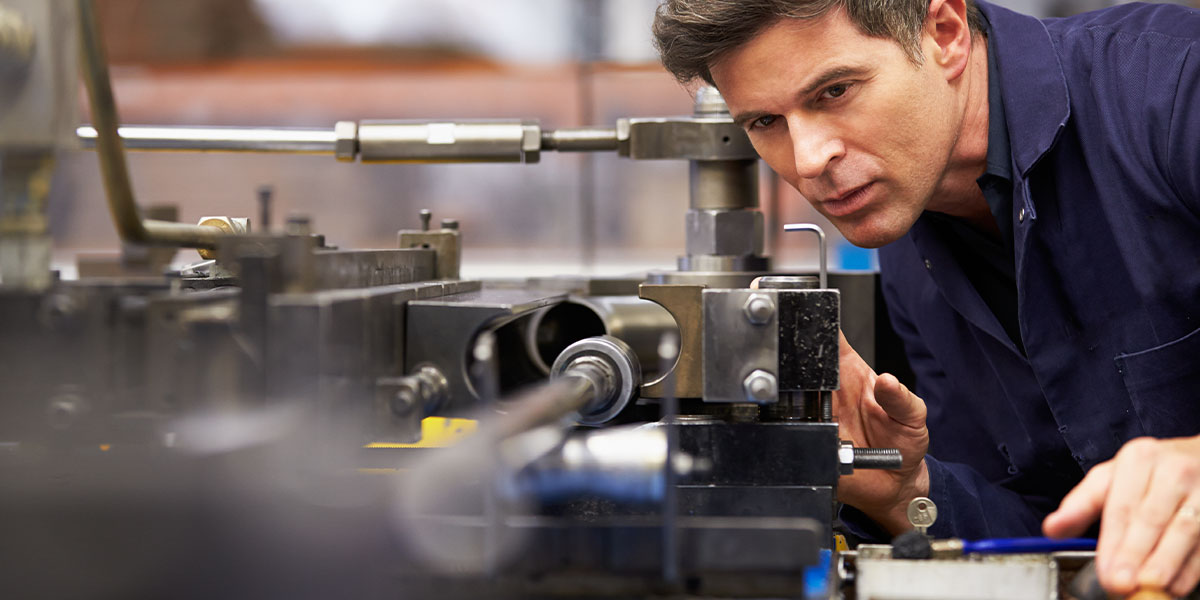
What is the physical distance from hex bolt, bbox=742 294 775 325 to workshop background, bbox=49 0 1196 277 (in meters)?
2.34

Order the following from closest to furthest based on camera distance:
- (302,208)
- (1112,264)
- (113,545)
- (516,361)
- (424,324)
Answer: (113,545) < (424,324) < (516,361) < (1112,264) < (302,208)

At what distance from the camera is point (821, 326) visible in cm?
67

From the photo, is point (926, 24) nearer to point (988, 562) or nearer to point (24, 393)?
point (988, 562)

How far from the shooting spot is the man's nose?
0.92 m

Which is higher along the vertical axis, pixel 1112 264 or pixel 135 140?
pixel 135 140

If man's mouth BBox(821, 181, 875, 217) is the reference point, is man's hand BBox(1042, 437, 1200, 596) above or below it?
below

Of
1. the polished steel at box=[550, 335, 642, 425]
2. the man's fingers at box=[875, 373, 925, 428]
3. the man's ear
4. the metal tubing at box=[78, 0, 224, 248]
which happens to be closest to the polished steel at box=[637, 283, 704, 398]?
the polished steel at box=[550, 335, 642, 425]

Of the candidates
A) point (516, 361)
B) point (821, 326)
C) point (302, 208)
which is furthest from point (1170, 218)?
point (302, 208)

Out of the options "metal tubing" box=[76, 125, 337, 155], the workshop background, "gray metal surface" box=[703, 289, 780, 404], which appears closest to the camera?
"gray metal surface" box=[703, 289, 780, 404]

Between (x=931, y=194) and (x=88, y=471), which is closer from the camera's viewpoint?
(x=88, y=471)

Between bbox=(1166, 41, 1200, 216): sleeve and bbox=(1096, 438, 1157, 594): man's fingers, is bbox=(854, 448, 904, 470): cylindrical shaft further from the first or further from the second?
bbox=(1166, 41, 1200, 216): sleeve

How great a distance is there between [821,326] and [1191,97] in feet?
1.71

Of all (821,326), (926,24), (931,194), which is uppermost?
(926,24)

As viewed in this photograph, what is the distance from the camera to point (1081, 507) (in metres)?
0.57
